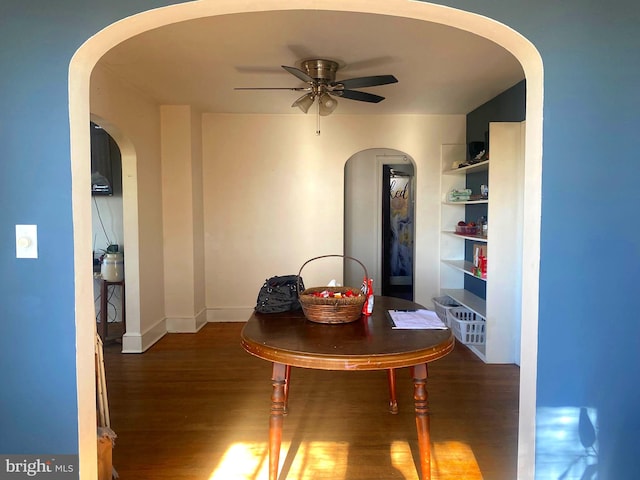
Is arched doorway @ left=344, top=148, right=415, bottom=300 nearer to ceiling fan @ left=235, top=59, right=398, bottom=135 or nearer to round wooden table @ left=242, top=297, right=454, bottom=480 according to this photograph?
ceiling fan @ left=235, top=59, right=398, bottom=135

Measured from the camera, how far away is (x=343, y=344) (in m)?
1.64

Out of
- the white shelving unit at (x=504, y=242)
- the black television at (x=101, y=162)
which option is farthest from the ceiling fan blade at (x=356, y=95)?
the black television at (x=101, y=162)

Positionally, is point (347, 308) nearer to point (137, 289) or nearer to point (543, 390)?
point (543, 390)

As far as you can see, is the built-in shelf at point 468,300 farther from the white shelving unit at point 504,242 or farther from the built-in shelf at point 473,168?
the built-in shelf at point 473,168

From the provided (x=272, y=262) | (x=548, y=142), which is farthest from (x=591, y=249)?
(x=272, y=262)

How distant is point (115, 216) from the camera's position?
15.3 feet

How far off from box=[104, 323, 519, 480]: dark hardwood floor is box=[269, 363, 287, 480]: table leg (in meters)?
0.29

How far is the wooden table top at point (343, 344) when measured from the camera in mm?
1521

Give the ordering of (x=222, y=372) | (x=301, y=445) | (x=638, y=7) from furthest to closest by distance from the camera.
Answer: (x=222, y=372) < (x=301, y=445) < (x=638, y=7)

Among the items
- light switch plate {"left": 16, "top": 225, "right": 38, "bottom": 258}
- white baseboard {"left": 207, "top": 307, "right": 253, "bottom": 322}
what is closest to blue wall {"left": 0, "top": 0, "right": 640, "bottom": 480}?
light switch plate {"left": 16, "top": 225, "right": 38, "bottom": 258}

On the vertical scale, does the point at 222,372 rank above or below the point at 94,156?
below

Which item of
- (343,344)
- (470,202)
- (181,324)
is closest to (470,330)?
(470,202)

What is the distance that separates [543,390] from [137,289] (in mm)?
3356

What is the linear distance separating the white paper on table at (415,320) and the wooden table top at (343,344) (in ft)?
0.14
